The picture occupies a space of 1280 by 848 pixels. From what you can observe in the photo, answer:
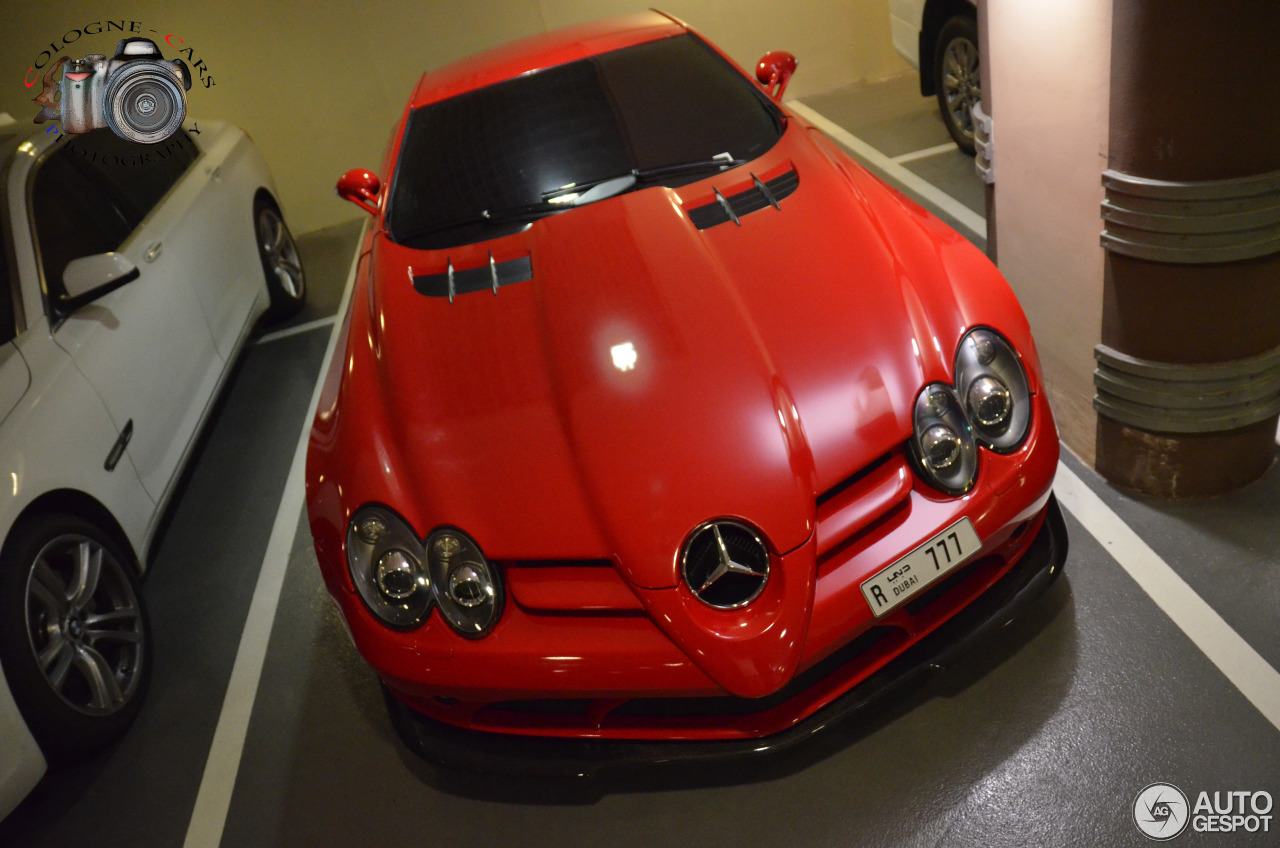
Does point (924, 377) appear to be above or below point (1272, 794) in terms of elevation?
above

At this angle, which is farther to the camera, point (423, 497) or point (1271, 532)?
point (1271, 532)

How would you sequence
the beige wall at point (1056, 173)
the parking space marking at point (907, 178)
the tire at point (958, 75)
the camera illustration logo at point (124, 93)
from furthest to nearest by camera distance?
the tire at point (958, 75), the camera illustration logo at point (124, 93), the parking space marking at point (907, 178), the beige wall at point (1056, 173)

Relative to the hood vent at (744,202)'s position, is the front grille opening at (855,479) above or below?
below

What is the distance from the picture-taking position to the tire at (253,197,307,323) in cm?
490

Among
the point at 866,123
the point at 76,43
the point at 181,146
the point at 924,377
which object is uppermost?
the point at 76,43

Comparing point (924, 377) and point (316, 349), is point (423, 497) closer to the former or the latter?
point (924, 377)

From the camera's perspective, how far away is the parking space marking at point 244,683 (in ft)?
8.29

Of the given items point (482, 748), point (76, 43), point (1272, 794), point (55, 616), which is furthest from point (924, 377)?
point (76, 43)

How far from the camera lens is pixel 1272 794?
1.87m

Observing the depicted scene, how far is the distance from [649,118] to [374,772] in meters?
2.01

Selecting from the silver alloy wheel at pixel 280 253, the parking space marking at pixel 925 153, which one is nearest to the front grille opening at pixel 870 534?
the silver alloy wheel at pixel 280 253

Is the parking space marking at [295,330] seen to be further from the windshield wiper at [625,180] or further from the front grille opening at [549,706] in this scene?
the front grille opening at [549,706]

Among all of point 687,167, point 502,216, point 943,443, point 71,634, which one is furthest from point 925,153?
point 71,634

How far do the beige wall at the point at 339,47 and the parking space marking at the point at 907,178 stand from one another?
0.74 meters
